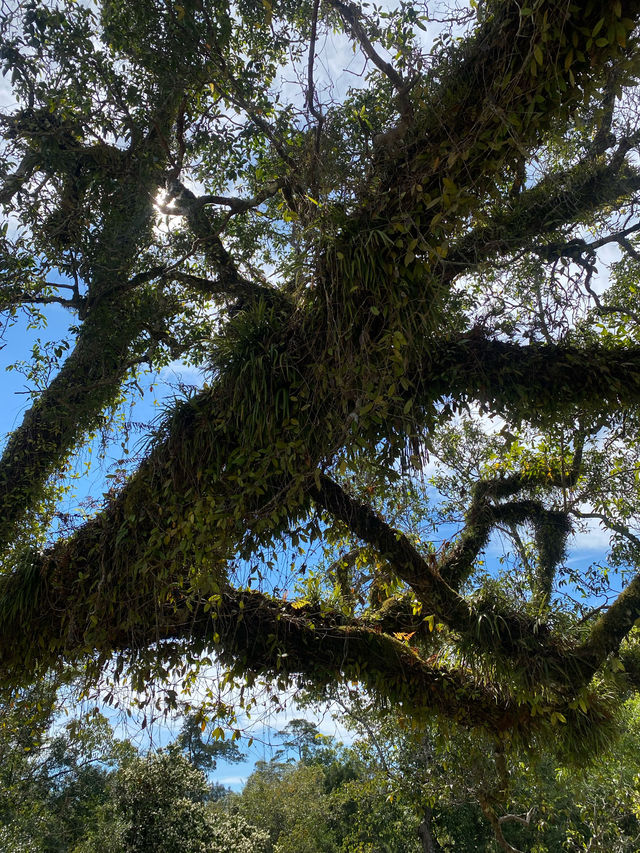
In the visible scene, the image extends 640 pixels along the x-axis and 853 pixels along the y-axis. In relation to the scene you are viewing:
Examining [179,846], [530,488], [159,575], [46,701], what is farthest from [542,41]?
[179,846]

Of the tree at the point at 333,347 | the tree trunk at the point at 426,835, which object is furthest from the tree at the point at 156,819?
the tree at the point at 333,347

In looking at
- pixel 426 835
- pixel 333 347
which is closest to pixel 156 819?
pixel 426 835

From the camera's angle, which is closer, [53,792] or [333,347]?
[333,347]

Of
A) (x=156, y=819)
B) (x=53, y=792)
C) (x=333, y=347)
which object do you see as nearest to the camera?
(x=333, y=347)

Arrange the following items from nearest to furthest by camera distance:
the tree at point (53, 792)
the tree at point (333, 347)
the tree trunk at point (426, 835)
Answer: the tree at point (333, 347) → the tree at point (53, 792) → the tree trunk at point (426, 835)

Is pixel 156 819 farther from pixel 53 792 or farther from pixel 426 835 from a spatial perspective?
pixel 426 835

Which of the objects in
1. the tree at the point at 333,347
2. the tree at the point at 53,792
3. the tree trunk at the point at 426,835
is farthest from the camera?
the tree trunk at the point at 426,835

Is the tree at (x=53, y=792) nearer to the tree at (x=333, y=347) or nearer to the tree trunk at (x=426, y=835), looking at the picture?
the tree at (x=333, y=347)

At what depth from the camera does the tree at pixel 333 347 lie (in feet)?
9.59

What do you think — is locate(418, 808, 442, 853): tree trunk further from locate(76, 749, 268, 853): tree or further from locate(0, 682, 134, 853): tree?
locate(0, 682, 134, 853): tree

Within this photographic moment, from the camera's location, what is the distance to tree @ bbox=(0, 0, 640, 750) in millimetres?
2922

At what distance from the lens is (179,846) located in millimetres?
9258

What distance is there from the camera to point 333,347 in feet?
10.2

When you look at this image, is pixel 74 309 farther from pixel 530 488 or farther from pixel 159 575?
pixel 530 488
